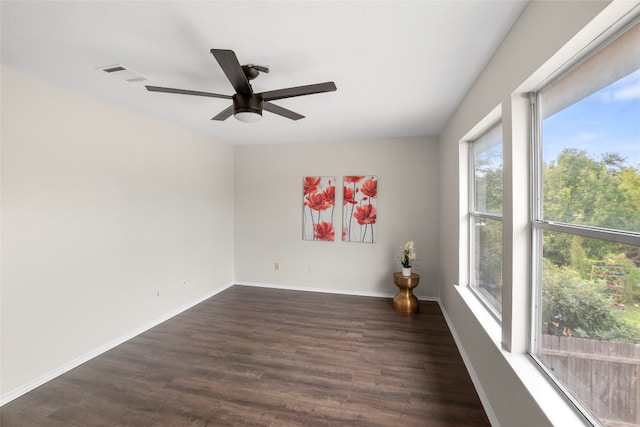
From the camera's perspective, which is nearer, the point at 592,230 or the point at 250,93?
the point at 592,230

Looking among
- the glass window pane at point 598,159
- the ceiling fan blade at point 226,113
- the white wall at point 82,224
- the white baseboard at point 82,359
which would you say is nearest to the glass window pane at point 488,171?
the glass window pane at point 598,159

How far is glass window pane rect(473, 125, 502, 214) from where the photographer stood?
198 centimetres

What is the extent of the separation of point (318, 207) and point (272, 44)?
2870 millimetres

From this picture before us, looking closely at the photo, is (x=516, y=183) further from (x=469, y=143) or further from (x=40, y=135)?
(x=40, y=135)

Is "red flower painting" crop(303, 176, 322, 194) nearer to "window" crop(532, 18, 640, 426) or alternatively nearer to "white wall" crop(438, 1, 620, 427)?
→ "white wall" crop(438, 1, 620, 427)

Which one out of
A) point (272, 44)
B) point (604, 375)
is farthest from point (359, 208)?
point (604, 375)

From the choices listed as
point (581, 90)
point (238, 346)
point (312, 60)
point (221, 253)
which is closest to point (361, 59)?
point (312, 60)

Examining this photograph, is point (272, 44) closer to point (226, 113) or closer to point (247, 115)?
point (247, 115)

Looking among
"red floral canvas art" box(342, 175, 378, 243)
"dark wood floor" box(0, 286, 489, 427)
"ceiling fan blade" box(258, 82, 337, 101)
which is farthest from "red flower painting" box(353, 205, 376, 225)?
"ceiling fan blade" box(258, 82, 337, 101)

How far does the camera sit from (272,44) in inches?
63.9

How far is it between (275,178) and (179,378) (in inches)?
123

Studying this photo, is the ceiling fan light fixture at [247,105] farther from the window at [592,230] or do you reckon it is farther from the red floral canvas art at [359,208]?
the red floral canvas art at [359,208]

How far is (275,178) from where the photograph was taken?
4.50m

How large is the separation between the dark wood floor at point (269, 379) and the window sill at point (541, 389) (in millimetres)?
566
